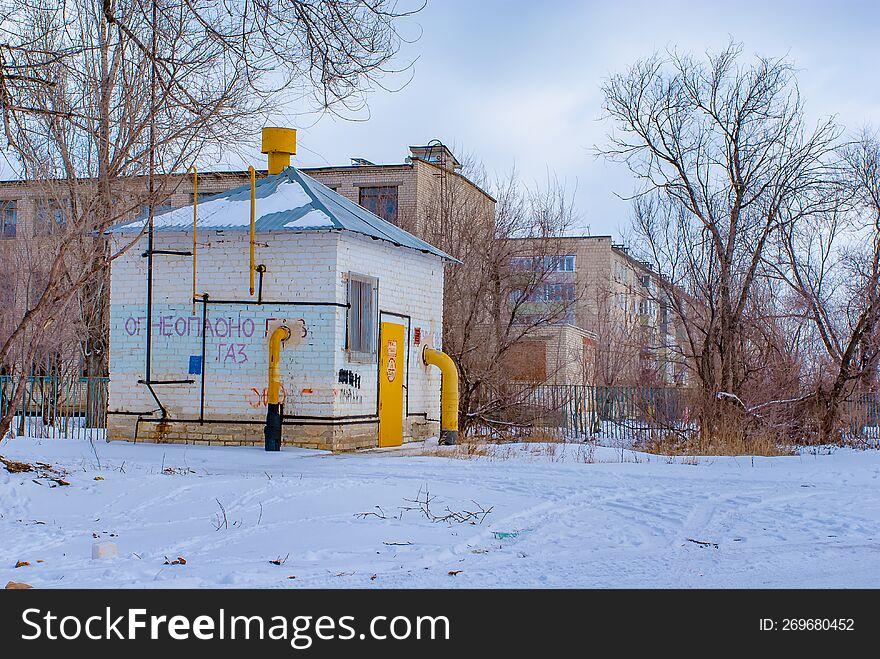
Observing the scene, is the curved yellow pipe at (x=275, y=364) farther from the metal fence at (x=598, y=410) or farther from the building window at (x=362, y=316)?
the metal fence at (x=598, y=410)

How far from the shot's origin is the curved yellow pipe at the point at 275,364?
17094 mm

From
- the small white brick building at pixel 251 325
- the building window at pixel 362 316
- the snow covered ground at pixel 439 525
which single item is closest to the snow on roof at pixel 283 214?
the small white brick building at pixel 251 325

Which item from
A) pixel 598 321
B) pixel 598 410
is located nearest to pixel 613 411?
pixel 598 410

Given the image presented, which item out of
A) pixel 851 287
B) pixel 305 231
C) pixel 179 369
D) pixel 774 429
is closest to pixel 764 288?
pixel 851 287

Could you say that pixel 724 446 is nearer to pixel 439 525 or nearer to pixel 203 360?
pixel 203 360

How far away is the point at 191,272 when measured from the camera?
18.0m

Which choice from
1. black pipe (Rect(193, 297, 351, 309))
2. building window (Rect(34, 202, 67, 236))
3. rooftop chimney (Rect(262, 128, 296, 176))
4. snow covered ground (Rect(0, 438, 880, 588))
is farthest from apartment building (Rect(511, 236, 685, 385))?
building window (Rect(34, 202, 67, 236))

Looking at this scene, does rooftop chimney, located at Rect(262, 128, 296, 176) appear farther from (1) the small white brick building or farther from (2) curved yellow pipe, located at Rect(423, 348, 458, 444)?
(2) curved yellow pipe, located at Rect(423, 348, 458, 444)

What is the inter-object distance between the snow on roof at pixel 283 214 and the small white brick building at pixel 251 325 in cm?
4

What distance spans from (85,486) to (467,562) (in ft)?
18.9

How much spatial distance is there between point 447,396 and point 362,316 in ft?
8.97

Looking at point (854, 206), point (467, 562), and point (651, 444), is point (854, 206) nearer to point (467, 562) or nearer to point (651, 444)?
point (651, 444)
